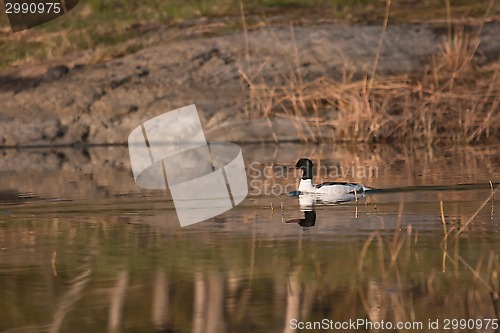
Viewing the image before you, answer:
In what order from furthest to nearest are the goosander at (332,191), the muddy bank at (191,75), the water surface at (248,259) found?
the muddy bank at (191,75)
the goosander at (332,191)
the water surface at (248,259)

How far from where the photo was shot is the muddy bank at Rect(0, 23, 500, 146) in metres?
23.9

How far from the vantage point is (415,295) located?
779 centimetres

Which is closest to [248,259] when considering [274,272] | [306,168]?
[274,272]

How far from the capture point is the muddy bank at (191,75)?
2386cm

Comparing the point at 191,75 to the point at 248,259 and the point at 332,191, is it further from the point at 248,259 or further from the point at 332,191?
the point at 248,259

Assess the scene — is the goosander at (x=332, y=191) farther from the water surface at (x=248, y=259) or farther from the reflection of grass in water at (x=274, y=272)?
the reflection of grass in water at (x=274, y=272)

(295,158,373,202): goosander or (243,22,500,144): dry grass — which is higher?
(243,22,500,144): dry grass

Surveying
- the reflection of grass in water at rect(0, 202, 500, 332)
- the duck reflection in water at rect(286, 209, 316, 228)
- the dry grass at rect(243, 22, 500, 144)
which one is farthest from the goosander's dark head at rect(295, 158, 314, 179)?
the dry grass at rect(243, 22, 500, 144)

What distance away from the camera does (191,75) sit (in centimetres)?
2456

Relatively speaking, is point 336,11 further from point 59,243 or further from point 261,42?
point 59,243

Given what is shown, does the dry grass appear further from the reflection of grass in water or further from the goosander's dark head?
the reflection of grass in water

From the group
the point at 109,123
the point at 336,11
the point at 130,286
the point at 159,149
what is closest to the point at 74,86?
the point at 109,123

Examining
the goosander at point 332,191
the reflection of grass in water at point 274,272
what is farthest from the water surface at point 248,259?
the goosander at point 332,191

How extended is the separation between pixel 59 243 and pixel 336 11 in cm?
1646
